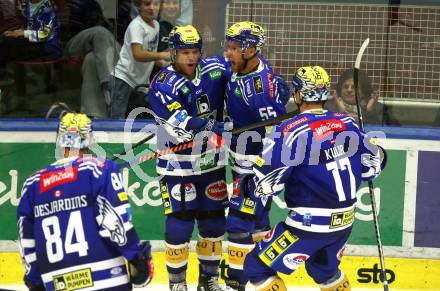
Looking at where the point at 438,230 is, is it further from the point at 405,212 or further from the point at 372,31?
the point at 372,31

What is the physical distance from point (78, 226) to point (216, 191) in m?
2.17

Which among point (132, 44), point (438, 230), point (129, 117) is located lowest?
point (438, 230)

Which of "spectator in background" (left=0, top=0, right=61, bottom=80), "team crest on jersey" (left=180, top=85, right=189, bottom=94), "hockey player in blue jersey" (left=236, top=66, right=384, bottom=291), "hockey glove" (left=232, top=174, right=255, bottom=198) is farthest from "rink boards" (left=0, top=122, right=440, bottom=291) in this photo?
"hockey player in blue jersey" (left=236, top=66, right=384, bottom=291)

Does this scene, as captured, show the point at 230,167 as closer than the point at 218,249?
No

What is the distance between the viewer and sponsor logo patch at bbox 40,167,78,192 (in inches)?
192

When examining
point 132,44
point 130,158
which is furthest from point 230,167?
point 132,44

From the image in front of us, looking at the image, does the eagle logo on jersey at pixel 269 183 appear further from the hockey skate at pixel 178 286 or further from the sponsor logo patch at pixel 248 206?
the hockey skate at pixel 178 286

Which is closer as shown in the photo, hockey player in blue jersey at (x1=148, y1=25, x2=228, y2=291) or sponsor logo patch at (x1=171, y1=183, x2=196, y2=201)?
hockey player in blue jersey at (x1=148, y1=25, x2=228, y2=291)

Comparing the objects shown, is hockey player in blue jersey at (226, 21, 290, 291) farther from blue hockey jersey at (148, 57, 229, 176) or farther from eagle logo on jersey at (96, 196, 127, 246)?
eagle logo on jersey at (96, 196, 127, 246)

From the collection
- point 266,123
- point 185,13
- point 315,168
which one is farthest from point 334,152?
point 185,13

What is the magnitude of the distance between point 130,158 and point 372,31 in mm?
1985

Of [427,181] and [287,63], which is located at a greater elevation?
[287,63]

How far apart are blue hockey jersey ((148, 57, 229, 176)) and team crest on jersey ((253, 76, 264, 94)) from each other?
10.0 inches

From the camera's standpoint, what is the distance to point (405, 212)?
758 cm
